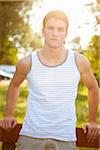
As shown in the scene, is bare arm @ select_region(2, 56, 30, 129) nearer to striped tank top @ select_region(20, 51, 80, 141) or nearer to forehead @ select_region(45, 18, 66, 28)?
striped tank top @ select_region(20, 51, 80, 141)

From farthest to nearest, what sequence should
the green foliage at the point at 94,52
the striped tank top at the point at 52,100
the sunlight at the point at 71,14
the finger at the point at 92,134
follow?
the green foliage at the point at 94,52 → the sunlight at the point at 71,14 → the finger at the point at 92,134 → the striped tank top at the point at 52,100

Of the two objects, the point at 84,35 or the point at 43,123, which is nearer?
the point at 43,123

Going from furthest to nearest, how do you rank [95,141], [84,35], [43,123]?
[84,35] < [95,141] < [43,123]

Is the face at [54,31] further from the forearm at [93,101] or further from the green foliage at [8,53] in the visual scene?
the green foliage at [8,53]

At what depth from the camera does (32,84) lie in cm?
95

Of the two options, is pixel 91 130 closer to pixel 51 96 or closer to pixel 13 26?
pixel 51 96

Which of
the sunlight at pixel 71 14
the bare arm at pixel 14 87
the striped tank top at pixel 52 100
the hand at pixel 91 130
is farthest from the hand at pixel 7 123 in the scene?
the sunlight at pixel 71 14

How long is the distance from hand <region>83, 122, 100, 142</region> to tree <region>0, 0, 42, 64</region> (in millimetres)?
635

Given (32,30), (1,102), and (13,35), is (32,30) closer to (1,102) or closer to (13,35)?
(13,35)

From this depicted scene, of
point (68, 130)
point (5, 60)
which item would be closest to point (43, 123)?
point (68, 130)

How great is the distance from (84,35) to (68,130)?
0.80m

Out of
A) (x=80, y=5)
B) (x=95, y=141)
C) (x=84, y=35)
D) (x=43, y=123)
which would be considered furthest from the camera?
(x=84, y=35)

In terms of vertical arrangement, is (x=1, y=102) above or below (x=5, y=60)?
below

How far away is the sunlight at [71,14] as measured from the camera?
140 centimetres
